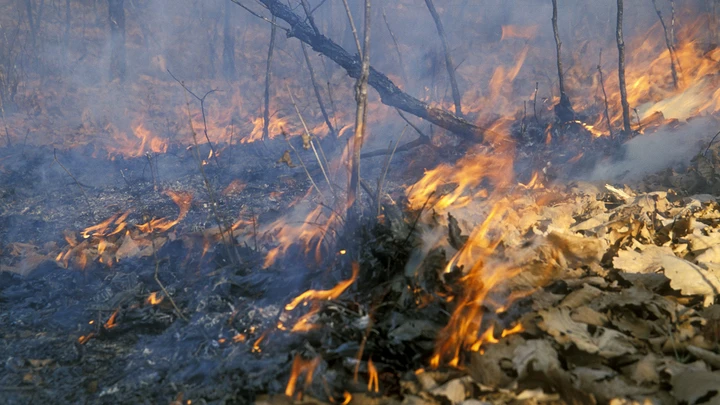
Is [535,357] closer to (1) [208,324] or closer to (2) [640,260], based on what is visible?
(2) [640,260]

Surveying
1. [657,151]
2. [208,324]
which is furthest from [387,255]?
[657,151]

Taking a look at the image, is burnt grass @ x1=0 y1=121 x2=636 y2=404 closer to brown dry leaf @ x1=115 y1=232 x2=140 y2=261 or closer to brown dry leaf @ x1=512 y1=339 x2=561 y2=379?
brown dry leaf @ x1=115 y1=232 x2=140 y2=261

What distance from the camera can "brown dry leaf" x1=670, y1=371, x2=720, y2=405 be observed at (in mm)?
1867

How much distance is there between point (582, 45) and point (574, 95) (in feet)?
13.9

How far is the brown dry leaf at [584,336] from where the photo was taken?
7.34ft

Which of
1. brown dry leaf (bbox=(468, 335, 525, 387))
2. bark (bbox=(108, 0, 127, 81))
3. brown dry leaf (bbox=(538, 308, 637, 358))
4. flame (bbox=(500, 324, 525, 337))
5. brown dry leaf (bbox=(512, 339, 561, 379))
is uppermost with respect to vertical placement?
bark (bbox=(108, 0, 127, 81))

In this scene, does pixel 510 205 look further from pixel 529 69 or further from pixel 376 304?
pixel 529 69

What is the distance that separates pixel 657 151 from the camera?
686 cm

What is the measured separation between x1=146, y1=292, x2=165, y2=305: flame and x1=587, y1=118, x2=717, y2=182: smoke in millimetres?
6148

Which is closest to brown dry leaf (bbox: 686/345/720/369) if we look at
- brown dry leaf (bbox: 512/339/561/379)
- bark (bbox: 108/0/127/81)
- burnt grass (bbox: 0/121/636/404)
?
brown dry leaf (bbox: 512/339/561/379)

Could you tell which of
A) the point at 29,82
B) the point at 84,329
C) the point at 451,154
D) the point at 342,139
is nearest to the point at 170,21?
the point at 29,82

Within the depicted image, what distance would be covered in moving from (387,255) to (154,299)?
83.3 inches

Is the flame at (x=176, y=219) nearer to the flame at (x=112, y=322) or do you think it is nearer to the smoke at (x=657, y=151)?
the flame at (x=112, y=322)

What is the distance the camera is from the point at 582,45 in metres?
14.9
